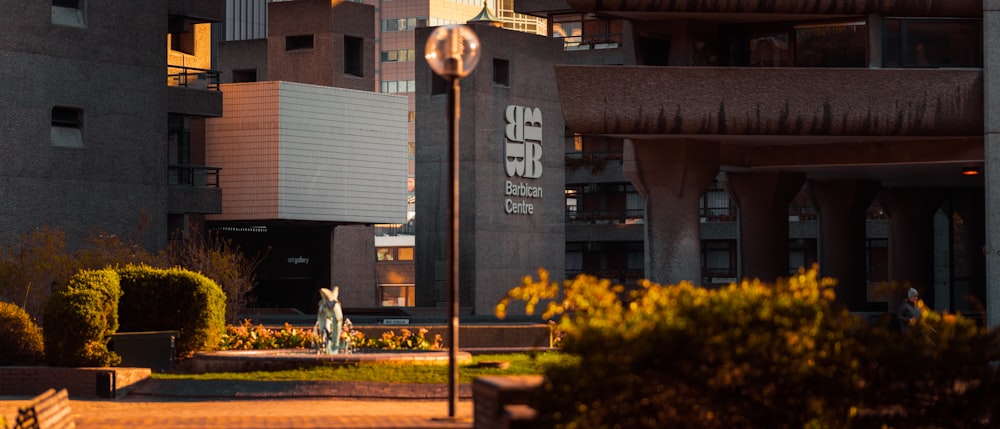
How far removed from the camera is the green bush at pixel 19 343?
2858 cm

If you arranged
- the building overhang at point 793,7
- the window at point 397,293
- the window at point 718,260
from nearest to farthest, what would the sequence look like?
the building overhang at point 793,7
the window at point 718,260
the window at point 397,293

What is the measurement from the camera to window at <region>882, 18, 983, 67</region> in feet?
131

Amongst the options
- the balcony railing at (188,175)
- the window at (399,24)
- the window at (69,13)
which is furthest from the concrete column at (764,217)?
the window at (399,24)

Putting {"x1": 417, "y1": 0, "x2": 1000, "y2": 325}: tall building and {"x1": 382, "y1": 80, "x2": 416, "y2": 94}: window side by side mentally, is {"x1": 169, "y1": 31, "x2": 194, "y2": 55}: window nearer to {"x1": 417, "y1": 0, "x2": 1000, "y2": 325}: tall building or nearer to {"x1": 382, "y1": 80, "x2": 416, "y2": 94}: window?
{"x1": 417, "y1": 0, "x2": 1000, "y2": 325}: tall building

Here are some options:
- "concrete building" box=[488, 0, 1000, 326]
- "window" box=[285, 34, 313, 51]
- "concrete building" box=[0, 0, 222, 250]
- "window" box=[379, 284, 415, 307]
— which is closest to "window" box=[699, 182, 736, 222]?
"window" box=[285, 34, 313, 51]

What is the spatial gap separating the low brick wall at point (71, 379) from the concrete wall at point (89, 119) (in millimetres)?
23077

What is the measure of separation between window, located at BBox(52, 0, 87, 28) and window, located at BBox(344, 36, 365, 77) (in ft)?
80.1

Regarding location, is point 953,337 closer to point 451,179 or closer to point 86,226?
point 451,179

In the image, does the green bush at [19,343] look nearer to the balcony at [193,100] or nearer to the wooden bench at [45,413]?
the wooden bench at [45,413]

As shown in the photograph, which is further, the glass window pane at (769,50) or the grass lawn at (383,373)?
the glass window pane at (769,50)

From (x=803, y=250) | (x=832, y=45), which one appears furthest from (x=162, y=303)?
(x=803, y=250)

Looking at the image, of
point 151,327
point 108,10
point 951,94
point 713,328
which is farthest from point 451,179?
point 108,10

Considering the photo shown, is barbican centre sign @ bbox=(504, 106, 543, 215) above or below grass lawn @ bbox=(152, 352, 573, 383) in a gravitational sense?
above

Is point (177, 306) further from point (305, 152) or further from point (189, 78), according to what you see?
point (189, 78)
